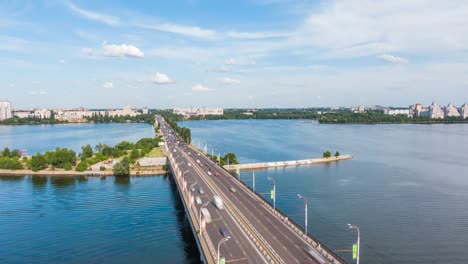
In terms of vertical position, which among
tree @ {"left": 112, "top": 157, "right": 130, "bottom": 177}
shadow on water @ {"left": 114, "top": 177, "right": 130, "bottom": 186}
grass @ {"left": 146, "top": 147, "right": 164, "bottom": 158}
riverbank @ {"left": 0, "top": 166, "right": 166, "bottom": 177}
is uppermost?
grass @ {"left": 146, "top": 147, "right": 164, "bottom": 158}

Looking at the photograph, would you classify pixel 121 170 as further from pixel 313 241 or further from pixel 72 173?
pixel 313 241

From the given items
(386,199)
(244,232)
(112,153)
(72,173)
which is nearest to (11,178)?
(72,173)

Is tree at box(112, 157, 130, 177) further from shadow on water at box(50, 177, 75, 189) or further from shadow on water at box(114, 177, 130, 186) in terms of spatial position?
shadow on water at box(50, 177, 75, 189)

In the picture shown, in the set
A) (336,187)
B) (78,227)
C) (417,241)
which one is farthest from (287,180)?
(78,227)

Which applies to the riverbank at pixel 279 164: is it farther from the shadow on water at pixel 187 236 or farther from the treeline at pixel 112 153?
the treeline at pixel 112 153

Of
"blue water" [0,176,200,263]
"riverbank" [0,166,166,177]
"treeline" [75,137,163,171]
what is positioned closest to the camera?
"blue water" [0,176,200,263]

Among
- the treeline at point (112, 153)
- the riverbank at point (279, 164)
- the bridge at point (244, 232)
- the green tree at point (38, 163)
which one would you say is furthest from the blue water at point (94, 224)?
the riverbank at point (279, 164)

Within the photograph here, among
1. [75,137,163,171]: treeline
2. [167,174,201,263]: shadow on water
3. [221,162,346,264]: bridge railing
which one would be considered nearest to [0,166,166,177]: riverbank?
[75,137,163,171]: treeline
